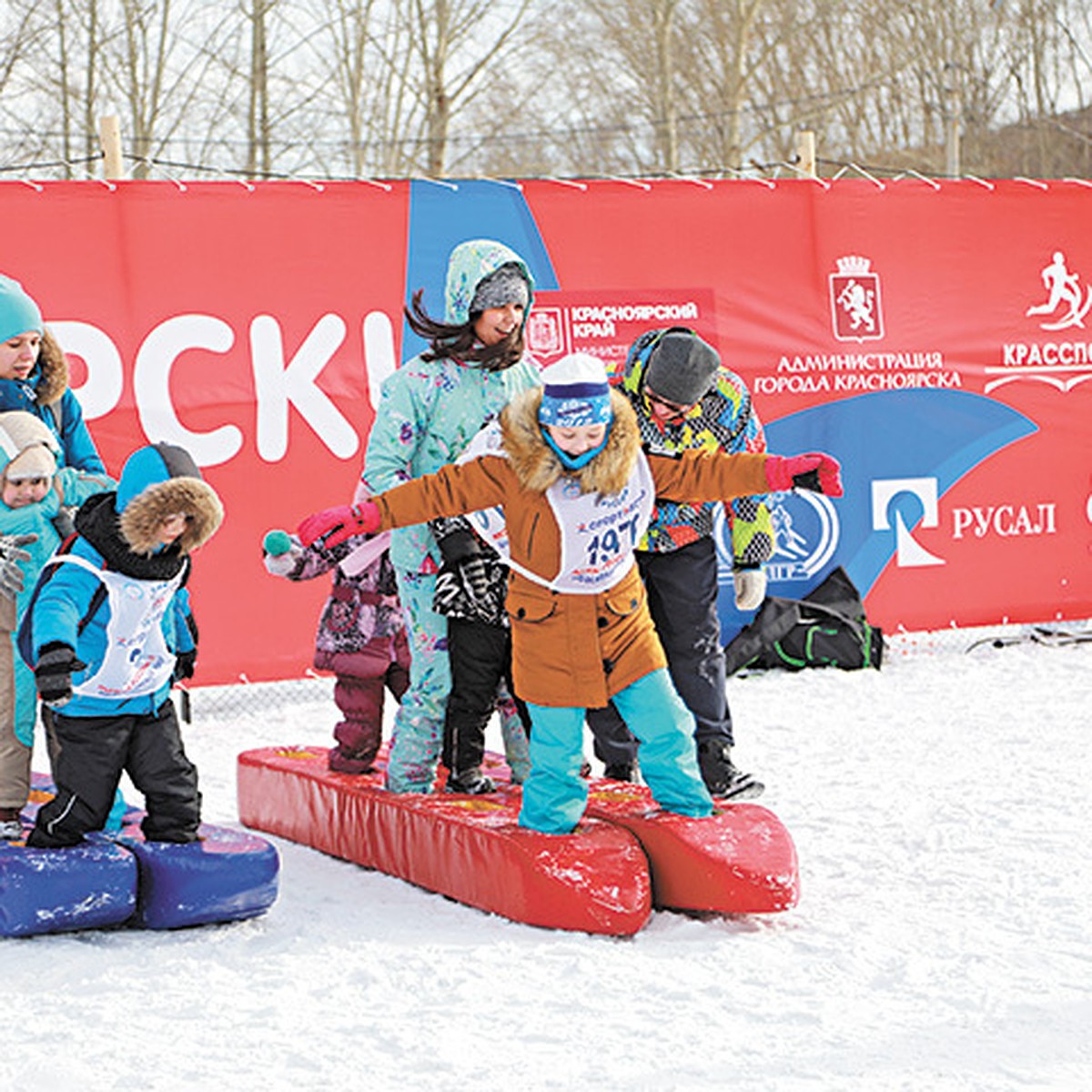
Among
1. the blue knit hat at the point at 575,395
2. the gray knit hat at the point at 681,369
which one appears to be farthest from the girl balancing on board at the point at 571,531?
the gray knit hat at the point at 681,369

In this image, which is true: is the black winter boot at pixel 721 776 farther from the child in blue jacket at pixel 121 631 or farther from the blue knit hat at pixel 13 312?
the blue knit hat at pixel 13 312

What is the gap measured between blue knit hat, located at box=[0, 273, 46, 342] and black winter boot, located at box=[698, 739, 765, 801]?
7.23ft

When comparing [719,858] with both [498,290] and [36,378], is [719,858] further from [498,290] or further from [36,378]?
[36,378]

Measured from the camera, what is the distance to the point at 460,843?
4.24 m

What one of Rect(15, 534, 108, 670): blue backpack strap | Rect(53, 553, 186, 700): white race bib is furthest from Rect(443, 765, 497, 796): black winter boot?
Rect(15, 534, 108, 670): blue backpack strap

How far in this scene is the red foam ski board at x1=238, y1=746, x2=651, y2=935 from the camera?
391 centimetres

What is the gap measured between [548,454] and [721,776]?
1345 millimetres

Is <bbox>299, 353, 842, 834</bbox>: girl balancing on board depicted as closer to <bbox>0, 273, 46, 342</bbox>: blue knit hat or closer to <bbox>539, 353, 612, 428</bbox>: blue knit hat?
<bbox>539, 353, 612, 428</bbox>: blue knit hat

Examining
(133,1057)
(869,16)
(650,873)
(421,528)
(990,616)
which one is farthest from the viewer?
(869,16)

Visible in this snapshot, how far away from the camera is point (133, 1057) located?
304cm

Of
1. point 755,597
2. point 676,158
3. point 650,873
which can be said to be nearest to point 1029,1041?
point 650,873

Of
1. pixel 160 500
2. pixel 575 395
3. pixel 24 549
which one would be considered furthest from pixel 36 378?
pixel 575 395

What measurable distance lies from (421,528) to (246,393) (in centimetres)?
272

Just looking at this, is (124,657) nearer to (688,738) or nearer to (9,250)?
(688,738)
